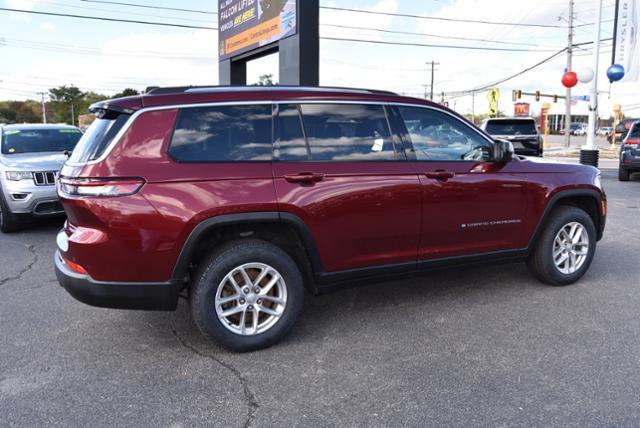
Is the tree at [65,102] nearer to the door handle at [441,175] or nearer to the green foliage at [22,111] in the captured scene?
the green foliage at [22,111]

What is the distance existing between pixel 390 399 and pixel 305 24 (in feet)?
38.7

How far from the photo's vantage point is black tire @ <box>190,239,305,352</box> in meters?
3.32

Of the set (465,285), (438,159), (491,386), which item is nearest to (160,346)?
(491,386)

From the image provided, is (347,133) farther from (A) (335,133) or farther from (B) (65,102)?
(B) (65,102)

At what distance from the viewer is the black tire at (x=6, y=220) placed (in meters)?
7.30

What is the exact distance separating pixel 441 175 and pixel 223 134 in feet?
5.60

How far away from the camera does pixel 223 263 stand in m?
3.33

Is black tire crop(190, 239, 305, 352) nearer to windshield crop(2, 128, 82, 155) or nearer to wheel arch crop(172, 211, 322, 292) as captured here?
wheel arch crop(172, 211, 322, 292)

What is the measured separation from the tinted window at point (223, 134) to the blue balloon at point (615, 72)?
68.8 ft

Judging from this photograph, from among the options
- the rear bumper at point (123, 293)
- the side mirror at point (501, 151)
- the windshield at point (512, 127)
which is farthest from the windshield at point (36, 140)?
the windshield at point (512, 127)

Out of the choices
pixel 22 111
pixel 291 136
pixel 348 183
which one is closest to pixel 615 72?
pixel 348 183

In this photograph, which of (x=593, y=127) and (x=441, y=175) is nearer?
(x=441, y=175)

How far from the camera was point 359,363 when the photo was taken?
3.33 meters

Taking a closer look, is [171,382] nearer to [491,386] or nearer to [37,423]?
[37,423]
